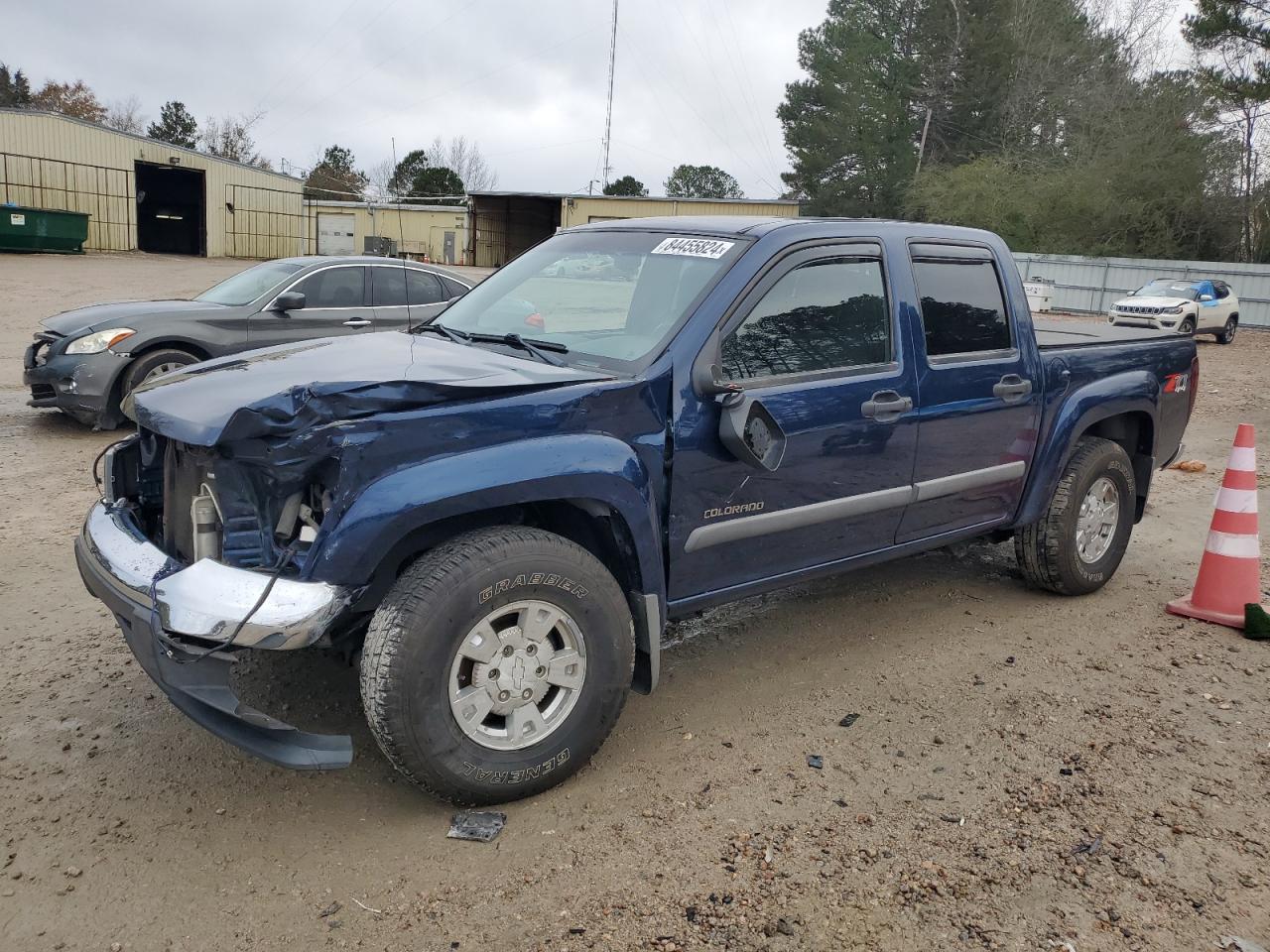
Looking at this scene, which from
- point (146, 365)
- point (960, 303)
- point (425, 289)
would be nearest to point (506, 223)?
point (425, 289)

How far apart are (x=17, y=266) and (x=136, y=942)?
27.7 meters

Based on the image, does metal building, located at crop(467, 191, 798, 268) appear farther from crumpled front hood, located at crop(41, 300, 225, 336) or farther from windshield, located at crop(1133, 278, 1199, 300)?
crumpled front hood, located at crop(41, 300, 225, 336)

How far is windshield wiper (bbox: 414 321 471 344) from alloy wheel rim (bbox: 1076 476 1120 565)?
3319mm

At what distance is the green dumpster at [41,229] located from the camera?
28.6m

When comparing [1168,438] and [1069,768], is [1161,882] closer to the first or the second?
[1069,768]

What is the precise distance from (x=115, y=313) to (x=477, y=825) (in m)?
7.10

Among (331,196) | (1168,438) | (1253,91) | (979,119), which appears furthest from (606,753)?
(331,196)

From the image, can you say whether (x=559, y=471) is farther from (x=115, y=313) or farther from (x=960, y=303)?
(x=115, y=313)

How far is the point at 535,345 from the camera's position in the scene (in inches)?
147

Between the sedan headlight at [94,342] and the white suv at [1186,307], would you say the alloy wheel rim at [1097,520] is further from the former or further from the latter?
the white suv at [1186,307]

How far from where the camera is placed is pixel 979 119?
46.9 metres

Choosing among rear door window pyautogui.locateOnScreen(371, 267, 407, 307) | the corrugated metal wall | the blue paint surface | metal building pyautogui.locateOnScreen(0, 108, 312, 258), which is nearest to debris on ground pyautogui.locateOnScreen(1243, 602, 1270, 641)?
the blue paint surface

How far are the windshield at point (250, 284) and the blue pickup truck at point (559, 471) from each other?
210 inches


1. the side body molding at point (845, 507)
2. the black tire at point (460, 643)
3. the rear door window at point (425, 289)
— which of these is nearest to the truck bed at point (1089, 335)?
the side body molding at point (845, 507)
